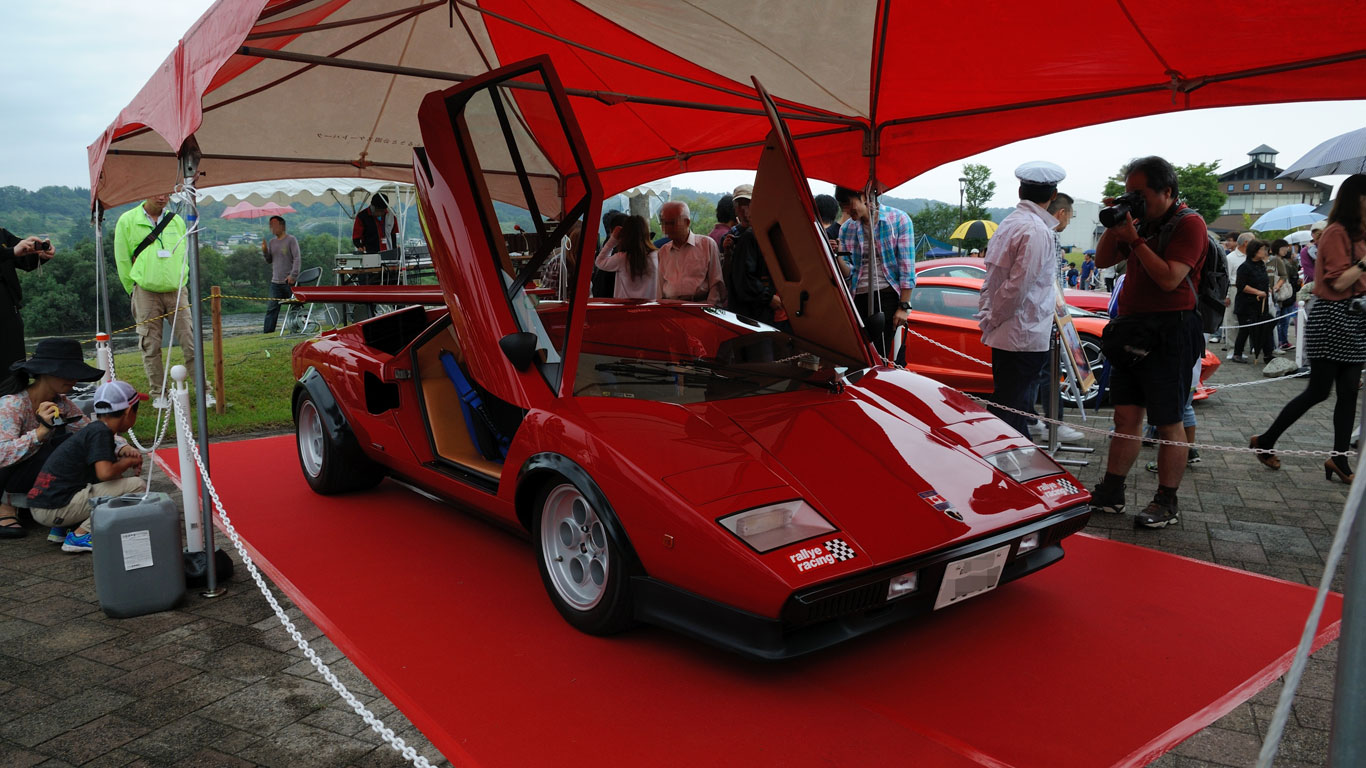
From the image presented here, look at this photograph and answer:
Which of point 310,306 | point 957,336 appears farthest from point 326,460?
point 310,306

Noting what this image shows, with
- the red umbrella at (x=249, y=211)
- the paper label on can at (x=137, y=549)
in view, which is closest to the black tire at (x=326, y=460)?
the paper label on can at (x=137, y=549)

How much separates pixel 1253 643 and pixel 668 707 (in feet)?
7.17

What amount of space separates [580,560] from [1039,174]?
3674 mm

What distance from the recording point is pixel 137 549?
3434 millimetres

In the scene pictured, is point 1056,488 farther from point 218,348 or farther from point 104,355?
point 218,348

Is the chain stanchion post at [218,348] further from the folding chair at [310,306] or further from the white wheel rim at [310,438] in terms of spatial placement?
the folding chair at [310,306]

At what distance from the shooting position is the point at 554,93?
3279mm

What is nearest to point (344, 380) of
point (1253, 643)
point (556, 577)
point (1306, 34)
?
point (556, 577)

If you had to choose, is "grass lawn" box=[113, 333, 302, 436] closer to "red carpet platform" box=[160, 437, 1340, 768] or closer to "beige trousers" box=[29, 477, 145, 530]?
"beige trousers" box=[29, 477, 145, 530]

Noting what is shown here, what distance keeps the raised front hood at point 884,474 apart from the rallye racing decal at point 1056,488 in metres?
0.09

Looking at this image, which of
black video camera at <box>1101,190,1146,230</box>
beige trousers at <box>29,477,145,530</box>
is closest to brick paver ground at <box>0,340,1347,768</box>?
beige trousers at <box>29,477,145,530</box>

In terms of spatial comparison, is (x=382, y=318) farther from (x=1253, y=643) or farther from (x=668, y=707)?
(x=1253, y=643)

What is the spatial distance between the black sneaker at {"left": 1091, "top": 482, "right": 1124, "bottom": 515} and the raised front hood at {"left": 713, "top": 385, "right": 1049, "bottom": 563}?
166cm

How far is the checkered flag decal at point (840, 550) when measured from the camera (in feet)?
8.36
